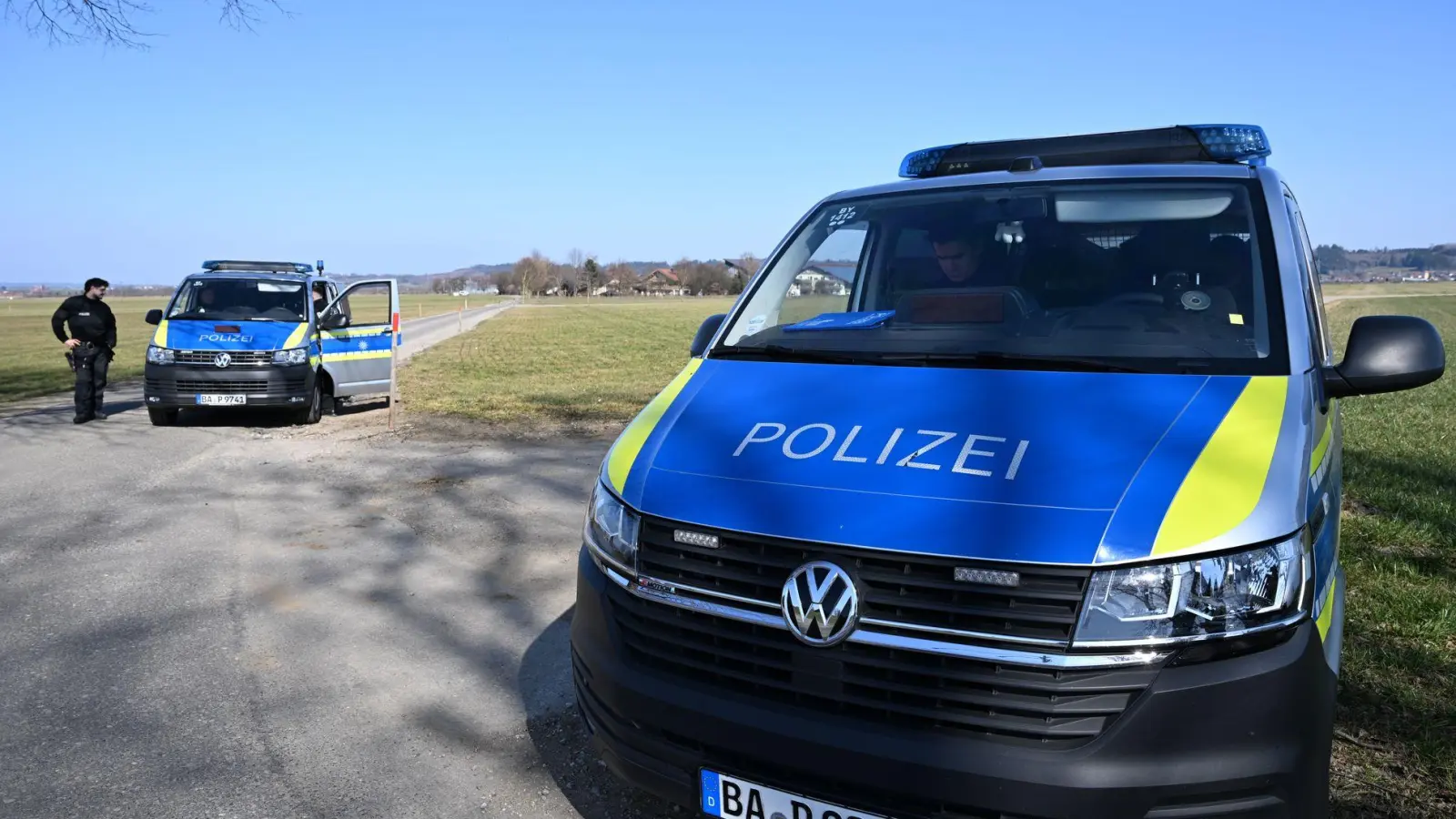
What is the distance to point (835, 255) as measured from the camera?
4273mm

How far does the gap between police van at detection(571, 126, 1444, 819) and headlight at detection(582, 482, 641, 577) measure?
14 mm

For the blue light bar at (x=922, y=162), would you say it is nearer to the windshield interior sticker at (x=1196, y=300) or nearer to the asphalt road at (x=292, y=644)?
the windshield interior sticker at (x=1196, y=300)

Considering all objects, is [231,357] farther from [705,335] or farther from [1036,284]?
[1036,284]

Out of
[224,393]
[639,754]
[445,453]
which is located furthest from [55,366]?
[639,754]

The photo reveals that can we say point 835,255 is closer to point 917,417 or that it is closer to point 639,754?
point 917,417

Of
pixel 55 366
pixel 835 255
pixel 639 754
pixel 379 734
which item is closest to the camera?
pixel 639 754

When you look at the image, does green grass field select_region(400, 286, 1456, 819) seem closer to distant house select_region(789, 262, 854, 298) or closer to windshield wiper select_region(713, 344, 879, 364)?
distant house select_region(789, 262, 854, 298)

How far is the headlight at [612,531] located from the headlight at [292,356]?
1035 cm

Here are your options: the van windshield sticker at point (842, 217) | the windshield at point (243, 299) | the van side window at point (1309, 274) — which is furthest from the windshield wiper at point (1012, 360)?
the windshield at point (243, 299)

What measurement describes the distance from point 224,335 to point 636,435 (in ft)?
34.8

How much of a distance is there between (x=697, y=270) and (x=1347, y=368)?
136m

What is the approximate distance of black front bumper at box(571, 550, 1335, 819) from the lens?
206 centimetres

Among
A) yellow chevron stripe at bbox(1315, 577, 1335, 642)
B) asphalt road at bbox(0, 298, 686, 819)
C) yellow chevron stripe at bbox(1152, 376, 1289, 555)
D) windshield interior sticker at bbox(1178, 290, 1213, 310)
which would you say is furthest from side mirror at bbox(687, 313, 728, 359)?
yellow chevron stripe at bbox(1315, 577, 1335, 642)

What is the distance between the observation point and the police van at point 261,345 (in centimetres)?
1195
